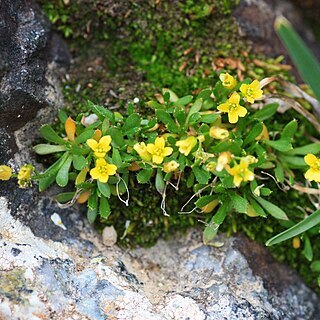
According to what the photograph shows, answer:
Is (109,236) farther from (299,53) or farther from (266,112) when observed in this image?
(299,53)

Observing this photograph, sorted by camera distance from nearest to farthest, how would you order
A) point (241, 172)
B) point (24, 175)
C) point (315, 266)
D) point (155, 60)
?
point (241, 172) < point (24, 175) < point (315, 266) < point (155, 60)

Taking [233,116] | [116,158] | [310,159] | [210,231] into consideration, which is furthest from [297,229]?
[116,158]

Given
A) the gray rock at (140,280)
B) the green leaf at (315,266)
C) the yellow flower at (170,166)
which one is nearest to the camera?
the gray rock at (140,280)

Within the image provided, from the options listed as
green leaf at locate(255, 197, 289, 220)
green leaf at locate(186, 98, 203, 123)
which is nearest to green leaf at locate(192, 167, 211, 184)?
green leaf at locate(186, 98, 203, 123)

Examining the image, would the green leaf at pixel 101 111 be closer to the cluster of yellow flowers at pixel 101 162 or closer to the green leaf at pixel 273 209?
the cluster of yellow flowers at pixel 101 162

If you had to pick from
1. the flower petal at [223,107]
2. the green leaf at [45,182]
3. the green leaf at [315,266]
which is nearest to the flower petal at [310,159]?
the flower petal at [223,107]
